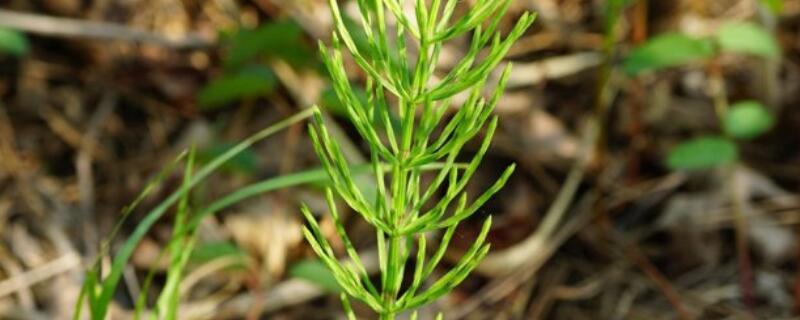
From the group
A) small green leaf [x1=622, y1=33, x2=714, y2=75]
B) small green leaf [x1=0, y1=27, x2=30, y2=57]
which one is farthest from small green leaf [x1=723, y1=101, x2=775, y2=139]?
small green leaf [x1=0, y1=27, x2=30, y2=57]

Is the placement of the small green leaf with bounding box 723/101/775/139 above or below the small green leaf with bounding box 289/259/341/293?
below

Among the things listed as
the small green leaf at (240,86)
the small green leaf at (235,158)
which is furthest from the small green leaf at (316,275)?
the small green leaf at (240,86)

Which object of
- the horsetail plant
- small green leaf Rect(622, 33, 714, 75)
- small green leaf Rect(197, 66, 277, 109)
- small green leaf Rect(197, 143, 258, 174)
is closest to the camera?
the horsetail plant

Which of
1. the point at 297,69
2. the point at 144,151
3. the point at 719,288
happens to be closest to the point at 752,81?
the point at 719,288

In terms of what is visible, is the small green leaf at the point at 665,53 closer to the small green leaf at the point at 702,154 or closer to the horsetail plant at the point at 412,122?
the small green leaf at the point at 702,154

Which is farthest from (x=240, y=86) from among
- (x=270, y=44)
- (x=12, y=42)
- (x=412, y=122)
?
(x=412, y=122)

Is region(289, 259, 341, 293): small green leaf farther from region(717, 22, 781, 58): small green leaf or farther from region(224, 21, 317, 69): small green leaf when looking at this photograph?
region(717, 22, 781, 58): small green leaf

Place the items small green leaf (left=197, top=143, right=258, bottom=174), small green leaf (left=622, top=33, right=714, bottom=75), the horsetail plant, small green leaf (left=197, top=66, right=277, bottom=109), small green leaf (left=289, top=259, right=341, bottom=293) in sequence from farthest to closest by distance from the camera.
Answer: small green leaf (left=197, top=66, right=277, bottom=109), small green leaf (left=197, top=143, right=258, bottom=174), small green leaf (left=622, top=33, right=714, bottom=75), small green leaf (left=289, top=259, right=341, bottom=293), the horsetail plant
